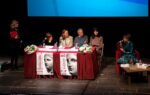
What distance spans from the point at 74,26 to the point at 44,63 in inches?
120

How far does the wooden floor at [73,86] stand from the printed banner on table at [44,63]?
215 mm

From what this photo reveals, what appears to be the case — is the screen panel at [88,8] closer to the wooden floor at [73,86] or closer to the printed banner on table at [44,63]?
the wooden floor at [73,86]

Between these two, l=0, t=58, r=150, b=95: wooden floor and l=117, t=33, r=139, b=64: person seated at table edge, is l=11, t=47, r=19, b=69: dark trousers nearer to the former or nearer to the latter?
l=0, t=58, r=150, b=95: wooden floor

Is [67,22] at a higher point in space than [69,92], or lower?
higher

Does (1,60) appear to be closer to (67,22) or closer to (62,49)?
(67,22)

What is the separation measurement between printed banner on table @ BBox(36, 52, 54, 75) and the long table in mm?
79

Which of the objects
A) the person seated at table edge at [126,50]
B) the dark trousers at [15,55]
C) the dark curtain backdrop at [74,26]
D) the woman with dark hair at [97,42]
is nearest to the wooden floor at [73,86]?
the person seated at table edge at [126,50]

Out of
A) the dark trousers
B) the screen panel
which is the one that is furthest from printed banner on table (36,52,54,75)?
the screen panel

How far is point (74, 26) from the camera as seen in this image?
11734 mm

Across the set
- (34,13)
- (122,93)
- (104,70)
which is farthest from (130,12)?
(122,93)

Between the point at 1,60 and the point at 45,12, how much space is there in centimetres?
197

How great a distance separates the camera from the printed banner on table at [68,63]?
874 centimetres

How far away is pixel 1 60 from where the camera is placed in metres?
11.6

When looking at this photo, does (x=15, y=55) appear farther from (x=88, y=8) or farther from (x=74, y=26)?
(x=88, y=8)
